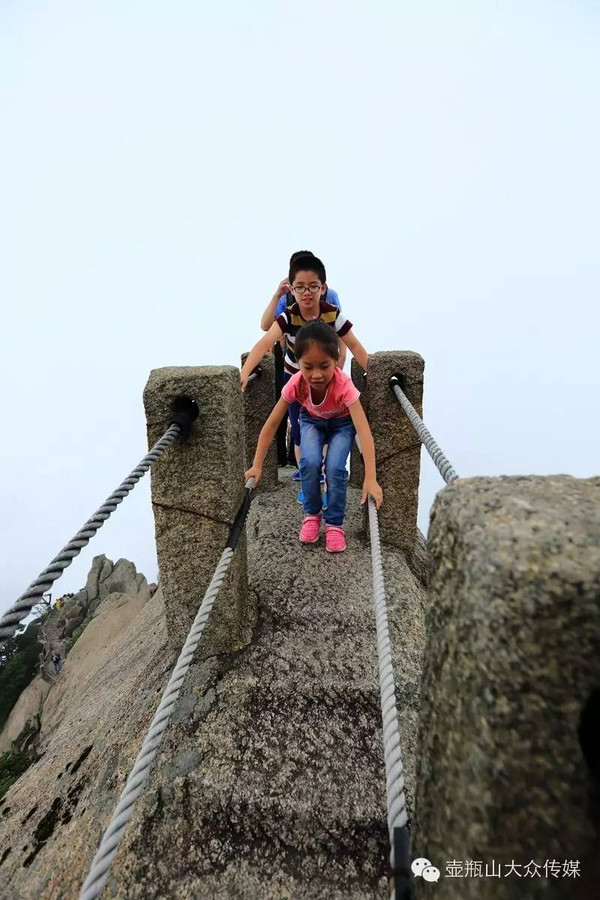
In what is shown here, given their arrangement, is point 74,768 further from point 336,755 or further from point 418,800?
point 418,800

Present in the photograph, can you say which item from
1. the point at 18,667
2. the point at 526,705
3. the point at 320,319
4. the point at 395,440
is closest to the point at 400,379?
the point at 395,440

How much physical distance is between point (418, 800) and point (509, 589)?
1.64ft

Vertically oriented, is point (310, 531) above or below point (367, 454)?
below

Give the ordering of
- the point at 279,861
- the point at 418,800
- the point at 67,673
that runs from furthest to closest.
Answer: the point at 67,673
the point at 279,861
the point at 418,800

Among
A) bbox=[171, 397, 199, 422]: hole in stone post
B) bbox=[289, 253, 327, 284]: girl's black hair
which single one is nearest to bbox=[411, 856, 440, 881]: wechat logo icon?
bbox=[171, 397, 199, 422]: hole in stone post

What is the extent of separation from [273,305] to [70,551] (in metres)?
3.35

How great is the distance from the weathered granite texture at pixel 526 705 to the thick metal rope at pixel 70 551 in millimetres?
995

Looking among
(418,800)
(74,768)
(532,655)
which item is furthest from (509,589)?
(74,768)

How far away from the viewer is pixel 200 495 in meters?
2.06

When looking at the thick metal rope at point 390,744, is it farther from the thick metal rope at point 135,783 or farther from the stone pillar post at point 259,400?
the stone pillar post at point 259,400

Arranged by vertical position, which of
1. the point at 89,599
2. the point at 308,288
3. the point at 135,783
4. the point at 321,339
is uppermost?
the point at 308,288

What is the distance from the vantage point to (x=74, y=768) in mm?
2094

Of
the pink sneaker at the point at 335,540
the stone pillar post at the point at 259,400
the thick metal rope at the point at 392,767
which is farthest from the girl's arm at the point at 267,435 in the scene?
the thick metal rope at the point at 392,767

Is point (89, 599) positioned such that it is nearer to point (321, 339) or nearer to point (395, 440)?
point (395, 440)
